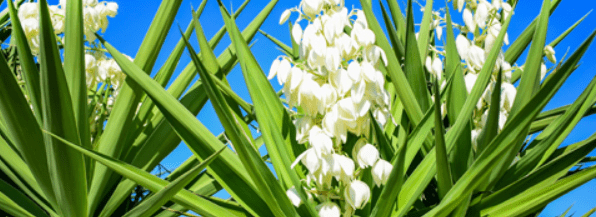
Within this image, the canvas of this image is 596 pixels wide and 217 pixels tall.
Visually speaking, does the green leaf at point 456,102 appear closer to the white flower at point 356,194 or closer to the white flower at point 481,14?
the white flower at point 481,14

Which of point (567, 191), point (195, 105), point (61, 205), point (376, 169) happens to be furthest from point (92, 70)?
point (567, 191)

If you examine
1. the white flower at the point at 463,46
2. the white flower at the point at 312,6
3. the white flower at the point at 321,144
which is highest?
the white flower at the point at 463,46

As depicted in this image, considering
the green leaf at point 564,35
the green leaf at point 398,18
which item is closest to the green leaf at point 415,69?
the green leaf at point 398,18

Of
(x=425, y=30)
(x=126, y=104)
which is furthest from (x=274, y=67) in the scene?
(x=425, y=30)

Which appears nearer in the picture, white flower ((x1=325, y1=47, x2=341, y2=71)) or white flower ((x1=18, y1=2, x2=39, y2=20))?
white flower ((x1=325, y1=47, x2=341, y2=71))

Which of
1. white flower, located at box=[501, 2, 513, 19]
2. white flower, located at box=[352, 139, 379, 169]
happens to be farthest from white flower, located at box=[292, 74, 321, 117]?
white flower, located at box=[501, 2, 513, 19]

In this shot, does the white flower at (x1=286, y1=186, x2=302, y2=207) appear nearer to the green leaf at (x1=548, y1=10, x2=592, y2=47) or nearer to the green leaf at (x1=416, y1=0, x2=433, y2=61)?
the green leaf at (x1=416, y1=0, x2=433, y2=61)

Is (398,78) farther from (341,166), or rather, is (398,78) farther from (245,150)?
(245,150)
